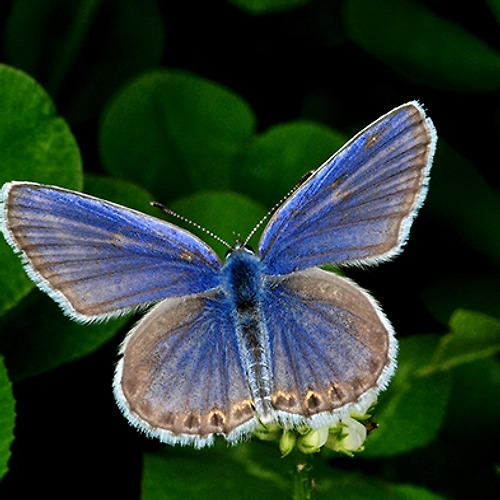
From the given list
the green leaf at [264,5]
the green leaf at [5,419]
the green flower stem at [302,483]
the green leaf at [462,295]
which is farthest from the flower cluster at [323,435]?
the green leaf at [264,5]

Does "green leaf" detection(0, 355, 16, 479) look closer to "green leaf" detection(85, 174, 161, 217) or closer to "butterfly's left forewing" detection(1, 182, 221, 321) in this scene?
"butterfly's left forewing" detection(1, 182, 221, 321)

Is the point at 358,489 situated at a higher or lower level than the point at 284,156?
lower

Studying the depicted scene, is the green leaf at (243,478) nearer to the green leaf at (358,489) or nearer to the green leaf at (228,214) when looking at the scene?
the green leaf at (358,489)

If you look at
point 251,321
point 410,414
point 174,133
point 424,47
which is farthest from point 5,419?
point 424,47

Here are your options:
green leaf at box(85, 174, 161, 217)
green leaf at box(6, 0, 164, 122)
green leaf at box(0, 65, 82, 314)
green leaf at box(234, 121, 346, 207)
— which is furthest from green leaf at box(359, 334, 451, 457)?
green leaf at box(6, 0, 164, 122)

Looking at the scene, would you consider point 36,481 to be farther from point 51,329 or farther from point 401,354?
point 401,354

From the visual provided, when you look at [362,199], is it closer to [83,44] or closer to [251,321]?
[251,321]
